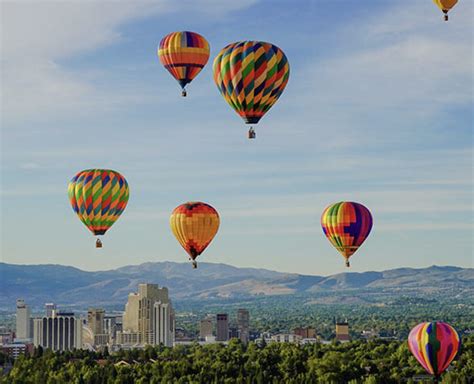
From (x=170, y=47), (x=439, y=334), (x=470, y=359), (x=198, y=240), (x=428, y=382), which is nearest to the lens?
(x=170, y=47)

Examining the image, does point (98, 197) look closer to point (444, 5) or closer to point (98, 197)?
point (98, 197)

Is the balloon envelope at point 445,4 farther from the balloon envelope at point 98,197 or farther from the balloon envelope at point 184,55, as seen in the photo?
the balloon envelope at point 98,197


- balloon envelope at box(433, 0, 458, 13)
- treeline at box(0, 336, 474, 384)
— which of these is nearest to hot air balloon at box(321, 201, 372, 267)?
balloon envelope at box(433, 0, 458, 13)

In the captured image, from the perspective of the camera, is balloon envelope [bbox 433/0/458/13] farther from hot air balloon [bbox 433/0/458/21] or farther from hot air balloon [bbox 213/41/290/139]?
hot air balloon [bbox 213/41/290/139]

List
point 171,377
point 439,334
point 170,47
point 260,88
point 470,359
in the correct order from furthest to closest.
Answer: point 470,359 < point 171,377 < point 439,334 < point 170,47 < point 260,88

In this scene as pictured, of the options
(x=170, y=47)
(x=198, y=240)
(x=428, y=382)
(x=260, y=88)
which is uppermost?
(x=170, y=47)

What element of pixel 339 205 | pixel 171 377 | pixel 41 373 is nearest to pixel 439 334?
pixel 339 205

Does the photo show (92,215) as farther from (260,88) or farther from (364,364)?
(364,364)
